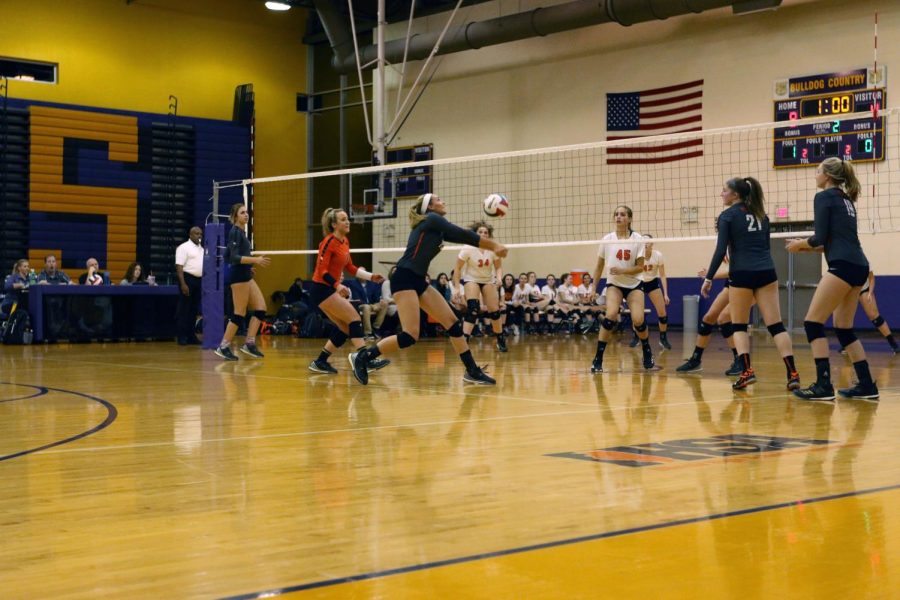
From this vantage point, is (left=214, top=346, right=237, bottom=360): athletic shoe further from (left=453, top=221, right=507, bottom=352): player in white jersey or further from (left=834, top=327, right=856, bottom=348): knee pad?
(left=834, top=327, right=856, bottom=348): knee pad

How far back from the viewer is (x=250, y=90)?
2520 centimetres

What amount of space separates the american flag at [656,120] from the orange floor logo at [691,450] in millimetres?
15178

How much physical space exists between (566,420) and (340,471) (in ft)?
7.48

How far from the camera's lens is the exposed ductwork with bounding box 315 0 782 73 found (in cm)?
1866

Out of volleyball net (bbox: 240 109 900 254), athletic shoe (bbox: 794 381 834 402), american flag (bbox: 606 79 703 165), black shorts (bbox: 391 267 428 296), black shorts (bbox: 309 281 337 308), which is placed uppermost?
american flag (bbox: 606 79 703 165)

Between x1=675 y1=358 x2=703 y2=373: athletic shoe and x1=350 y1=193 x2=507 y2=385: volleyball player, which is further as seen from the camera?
x1=675 y1=358 x2=703 y2=373: athletic shoe

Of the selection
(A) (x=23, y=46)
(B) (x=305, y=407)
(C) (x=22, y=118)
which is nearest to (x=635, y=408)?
(B) (x=305, y=407)

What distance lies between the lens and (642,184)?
21.2 meters

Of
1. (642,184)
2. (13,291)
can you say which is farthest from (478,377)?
(642,184)

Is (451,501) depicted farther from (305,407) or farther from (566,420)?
(305,407)

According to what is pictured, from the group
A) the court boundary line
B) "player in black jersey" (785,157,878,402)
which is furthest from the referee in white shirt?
the court boundary line

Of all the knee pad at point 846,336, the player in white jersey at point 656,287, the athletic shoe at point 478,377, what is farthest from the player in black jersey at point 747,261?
the player in white jersey at point 656,287

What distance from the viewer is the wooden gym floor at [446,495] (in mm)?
2980

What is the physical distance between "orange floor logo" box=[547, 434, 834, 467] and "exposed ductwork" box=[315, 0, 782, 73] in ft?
45.9
